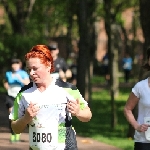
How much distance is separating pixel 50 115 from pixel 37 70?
0.41 meters

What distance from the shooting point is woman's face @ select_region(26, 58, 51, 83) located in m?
5.02

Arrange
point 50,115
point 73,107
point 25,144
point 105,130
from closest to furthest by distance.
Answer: point 73,107
point 50,115
point 25,144
point 105,130

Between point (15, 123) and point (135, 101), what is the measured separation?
1.43 m

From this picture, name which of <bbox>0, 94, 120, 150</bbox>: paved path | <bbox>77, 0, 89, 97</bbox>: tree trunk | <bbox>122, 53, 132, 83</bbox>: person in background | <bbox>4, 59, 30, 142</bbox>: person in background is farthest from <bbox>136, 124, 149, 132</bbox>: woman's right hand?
<bbox>122, 53, 132, 83</bbox>: person in background

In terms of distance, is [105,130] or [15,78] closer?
[15,78]

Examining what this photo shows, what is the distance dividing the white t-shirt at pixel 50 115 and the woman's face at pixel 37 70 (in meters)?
0.19

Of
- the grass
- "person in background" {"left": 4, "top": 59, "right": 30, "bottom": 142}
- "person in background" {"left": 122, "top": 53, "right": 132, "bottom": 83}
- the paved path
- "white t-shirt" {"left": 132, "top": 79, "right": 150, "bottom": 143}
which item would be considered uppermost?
"white t-shirt" {"left": 132, "top": 79, "right": 150, "bottom": 143}

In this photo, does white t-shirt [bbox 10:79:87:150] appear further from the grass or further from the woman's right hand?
the grass

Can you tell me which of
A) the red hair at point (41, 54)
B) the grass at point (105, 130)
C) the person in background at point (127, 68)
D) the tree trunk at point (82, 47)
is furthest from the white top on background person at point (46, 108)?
the person in background at point (127, 68)

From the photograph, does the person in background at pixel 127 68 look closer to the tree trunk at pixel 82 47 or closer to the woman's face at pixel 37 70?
the tree trunk at pixel 82 47

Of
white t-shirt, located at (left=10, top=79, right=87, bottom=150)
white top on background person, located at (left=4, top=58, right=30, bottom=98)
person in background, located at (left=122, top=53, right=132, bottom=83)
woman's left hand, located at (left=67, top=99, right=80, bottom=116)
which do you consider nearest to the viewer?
woman's left hand, located at (left=67, top=99, right=80, bottom=116)

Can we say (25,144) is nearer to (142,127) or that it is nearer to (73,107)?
(142,127)

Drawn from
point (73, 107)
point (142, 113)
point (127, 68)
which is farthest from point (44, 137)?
point (127, 68)

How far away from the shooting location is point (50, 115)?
5.20 m
